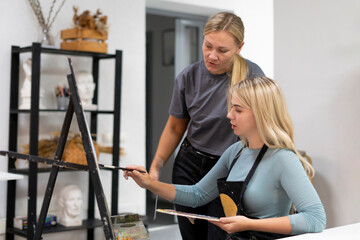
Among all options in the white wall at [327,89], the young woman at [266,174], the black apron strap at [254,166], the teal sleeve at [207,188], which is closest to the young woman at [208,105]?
the teal sleeve at [207,188]

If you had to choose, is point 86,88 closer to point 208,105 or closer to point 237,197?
point 208,105

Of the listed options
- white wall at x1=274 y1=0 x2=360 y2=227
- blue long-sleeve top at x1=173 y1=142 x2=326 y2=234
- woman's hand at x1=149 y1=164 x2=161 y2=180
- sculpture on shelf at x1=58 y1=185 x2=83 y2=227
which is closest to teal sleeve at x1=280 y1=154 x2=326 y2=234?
blue long-sleeve top at x1=173 y1=142 x2=326 y2=234

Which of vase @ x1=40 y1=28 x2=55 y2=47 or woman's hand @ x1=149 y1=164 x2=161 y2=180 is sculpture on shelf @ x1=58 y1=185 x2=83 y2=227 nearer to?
vase @ x1=40 y1=28 x2=55 y2=47

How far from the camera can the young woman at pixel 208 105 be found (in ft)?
6.93

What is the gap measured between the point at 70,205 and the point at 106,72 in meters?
1.06

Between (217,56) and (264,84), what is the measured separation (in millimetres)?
398

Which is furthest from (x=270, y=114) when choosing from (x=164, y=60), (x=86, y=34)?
(x=164, y=60)

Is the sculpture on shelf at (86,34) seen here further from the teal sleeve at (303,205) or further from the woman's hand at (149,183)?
the teal sleeve at (303,205)

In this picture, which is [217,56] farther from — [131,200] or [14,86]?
[131,200]

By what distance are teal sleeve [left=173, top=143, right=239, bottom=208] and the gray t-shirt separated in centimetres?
24

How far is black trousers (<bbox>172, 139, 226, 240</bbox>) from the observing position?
2185 millimetres

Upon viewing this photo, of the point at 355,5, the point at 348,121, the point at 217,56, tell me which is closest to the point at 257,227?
the point at 217,56

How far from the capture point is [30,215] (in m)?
3.29

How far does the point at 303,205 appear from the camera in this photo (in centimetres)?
158
